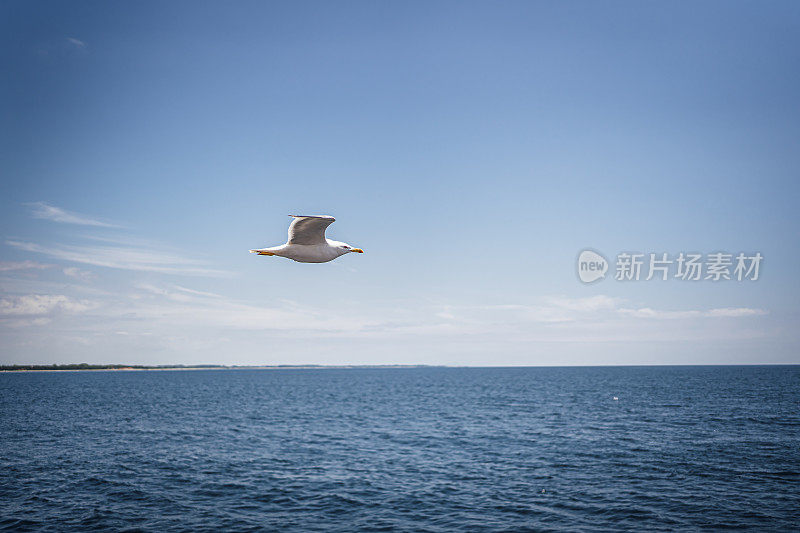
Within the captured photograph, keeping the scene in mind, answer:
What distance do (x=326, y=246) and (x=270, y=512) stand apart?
36630 millimetres

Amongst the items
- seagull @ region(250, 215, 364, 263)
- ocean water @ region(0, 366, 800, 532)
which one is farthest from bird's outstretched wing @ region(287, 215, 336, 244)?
ocean water @ region(0, 366, 800, 532)

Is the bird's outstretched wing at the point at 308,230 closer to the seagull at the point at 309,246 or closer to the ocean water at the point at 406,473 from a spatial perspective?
the seagull at the point at 309,246

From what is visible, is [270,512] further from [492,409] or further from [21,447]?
[492,409]

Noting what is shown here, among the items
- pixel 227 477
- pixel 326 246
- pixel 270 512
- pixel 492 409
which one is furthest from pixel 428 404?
pixel 326 246

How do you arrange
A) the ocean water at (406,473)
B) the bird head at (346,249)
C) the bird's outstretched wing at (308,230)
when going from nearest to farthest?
the bird's outstretched wing at (308,230)
the bird head at (346,249)
the ocean water at (406,473)

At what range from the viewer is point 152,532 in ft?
112

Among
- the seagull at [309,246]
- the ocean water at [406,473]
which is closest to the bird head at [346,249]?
the seagull at [309,246]

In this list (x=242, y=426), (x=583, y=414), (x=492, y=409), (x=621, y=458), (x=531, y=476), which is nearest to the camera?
(x=531, y=476)

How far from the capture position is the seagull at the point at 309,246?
7.29 meters

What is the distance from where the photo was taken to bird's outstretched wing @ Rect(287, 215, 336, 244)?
23.8 ft

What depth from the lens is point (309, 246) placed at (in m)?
7.87

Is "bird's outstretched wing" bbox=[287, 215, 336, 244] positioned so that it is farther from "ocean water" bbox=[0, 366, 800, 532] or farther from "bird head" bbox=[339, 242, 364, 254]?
"ocean water" bbox=[0, 366, 800, 532]

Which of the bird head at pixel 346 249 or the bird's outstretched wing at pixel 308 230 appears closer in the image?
the bird's outstretched wing at pixel 308 230

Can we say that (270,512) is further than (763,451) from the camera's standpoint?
No
